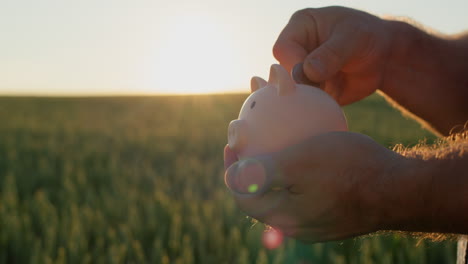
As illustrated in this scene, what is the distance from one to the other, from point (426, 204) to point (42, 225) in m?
A: 2.74

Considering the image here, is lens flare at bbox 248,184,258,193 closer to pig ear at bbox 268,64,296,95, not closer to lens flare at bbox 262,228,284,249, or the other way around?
pig ear at bbox 268,64,296,95

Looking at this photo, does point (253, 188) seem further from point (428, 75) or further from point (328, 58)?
point (428, 75)

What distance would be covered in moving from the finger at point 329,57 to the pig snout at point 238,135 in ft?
1.01

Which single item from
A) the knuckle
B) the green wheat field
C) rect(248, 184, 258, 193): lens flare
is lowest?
the green wheat field

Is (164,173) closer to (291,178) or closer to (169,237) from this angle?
(169,237)

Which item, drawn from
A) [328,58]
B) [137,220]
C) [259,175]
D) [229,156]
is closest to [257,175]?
[259,175]

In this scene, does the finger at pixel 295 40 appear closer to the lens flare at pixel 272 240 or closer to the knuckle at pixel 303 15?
the knuckle at pixel 303 15

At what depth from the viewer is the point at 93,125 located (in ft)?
→ 30.0

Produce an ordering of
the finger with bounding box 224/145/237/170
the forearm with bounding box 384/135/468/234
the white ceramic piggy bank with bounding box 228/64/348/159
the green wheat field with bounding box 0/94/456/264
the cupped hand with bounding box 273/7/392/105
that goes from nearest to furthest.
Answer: the forearm with bounding box 384/135/468/234
the white ceramic piggy bank with bounding box 228/64/348/159
the finger with bounding box 224/145/237/170
the cupped hand with bounding box 273/7/392/105
the green wheat field with bounding box 0/94/456/264

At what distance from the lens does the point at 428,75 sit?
6.47 feet

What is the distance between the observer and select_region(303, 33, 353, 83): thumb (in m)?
1.48

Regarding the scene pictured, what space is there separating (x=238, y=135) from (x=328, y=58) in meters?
0.44

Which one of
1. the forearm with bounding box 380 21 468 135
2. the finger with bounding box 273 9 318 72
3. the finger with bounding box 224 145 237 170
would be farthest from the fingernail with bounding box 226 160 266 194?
the forearm with bounding box 380 21 468 135

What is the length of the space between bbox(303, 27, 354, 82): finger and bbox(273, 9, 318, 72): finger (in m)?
0.10
